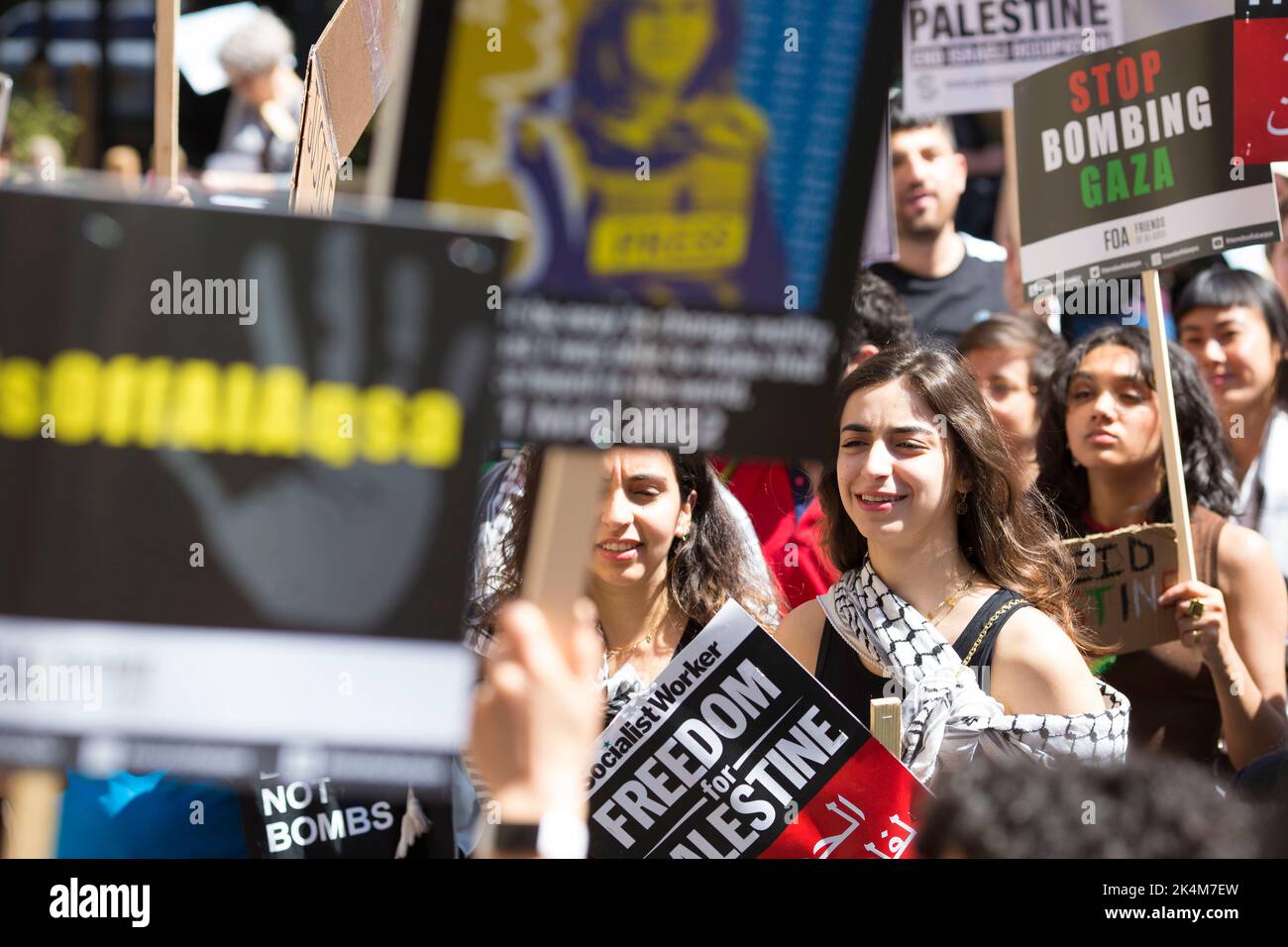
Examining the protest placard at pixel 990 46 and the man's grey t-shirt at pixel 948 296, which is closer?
the man's grey t-shirt at pixel 948 296

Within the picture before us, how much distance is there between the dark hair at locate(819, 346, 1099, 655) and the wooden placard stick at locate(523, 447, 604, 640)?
1.40 metres

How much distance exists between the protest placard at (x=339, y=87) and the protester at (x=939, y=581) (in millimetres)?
1045

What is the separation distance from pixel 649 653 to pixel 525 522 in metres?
0.39

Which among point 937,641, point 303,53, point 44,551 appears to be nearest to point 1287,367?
point 937,641

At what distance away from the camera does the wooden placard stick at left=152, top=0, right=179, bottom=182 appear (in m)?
2.87

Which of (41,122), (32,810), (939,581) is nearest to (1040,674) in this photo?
(939,581)

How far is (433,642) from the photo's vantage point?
1686mm

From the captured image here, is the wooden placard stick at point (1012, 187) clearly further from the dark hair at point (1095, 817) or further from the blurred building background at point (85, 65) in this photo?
the blurred building background at point (85, 65)

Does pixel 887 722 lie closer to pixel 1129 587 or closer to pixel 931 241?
pixel 1129 587

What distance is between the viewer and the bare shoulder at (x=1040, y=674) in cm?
264

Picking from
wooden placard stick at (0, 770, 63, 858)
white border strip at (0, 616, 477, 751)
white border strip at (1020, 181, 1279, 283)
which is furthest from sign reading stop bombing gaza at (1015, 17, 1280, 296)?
wooden placard stick at (0, 770, 63, 858)

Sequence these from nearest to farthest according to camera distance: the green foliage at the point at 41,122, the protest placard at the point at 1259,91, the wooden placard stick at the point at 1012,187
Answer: the protest placard at the point at 1259,91
the wooden placard stick at the point at 1012,187
the green foliage at the point at 41,122

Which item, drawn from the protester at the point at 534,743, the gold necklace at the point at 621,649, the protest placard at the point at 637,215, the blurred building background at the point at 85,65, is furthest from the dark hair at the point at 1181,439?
the blurred building background at the point at 85,65

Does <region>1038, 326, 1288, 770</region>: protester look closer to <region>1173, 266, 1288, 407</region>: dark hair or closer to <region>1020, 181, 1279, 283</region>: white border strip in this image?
<region>1020, 181, 1279, 283</region>: white border strip
